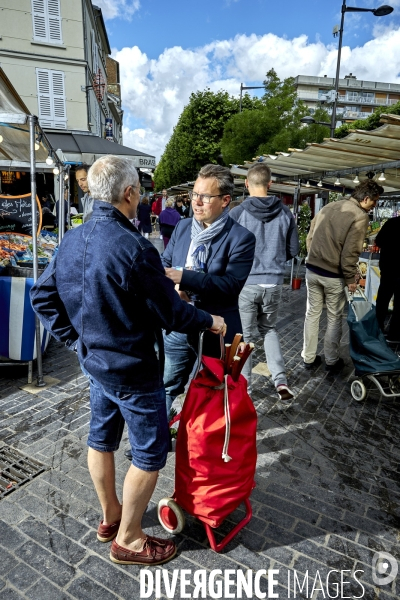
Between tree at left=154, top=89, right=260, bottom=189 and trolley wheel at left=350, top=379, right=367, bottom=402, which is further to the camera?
tree at left=154, top=89, right=260, bottom=189

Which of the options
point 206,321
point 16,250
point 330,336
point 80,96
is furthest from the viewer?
point 80,96

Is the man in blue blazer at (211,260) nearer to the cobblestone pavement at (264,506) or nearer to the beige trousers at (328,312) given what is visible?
the cobblestone pavement at (264,506)

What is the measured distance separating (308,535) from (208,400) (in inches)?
42.4

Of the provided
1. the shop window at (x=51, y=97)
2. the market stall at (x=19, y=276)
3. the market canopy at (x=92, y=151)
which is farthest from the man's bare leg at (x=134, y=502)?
the shop window at (x=51, y=97)

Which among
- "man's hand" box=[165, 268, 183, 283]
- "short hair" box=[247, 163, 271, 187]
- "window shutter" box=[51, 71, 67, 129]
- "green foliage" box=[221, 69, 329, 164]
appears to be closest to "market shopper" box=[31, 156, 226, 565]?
"man's hand" box=[165, 268, 183, 283]

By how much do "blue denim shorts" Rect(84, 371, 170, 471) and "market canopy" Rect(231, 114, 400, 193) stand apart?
413cm

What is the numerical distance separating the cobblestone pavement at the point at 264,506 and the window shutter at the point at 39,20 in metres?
18.2

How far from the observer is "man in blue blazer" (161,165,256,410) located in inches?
95.2

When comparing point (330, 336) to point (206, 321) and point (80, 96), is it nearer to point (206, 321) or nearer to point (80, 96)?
point (206, 321)

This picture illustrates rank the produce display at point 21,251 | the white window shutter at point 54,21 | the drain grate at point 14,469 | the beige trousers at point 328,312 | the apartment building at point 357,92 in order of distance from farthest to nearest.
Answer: the apartment building at point 357,92 → the white window shutter at point 54,21 → the produce display at point 21,251 → the beige trousers at point 328,312 → the drain grate at point 14,469

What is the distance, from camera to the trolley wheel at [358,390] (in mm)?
3855

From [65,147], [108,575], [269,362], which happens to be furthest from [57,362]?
[65,147]

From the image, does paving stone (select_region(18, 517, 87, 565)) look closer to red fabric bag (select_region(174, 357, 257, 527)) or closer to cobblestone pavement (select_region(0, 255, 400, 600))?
cobblestone pavement (select_region(0, 255, 400, 600))

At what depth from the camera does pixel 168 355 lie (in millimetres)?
2641
